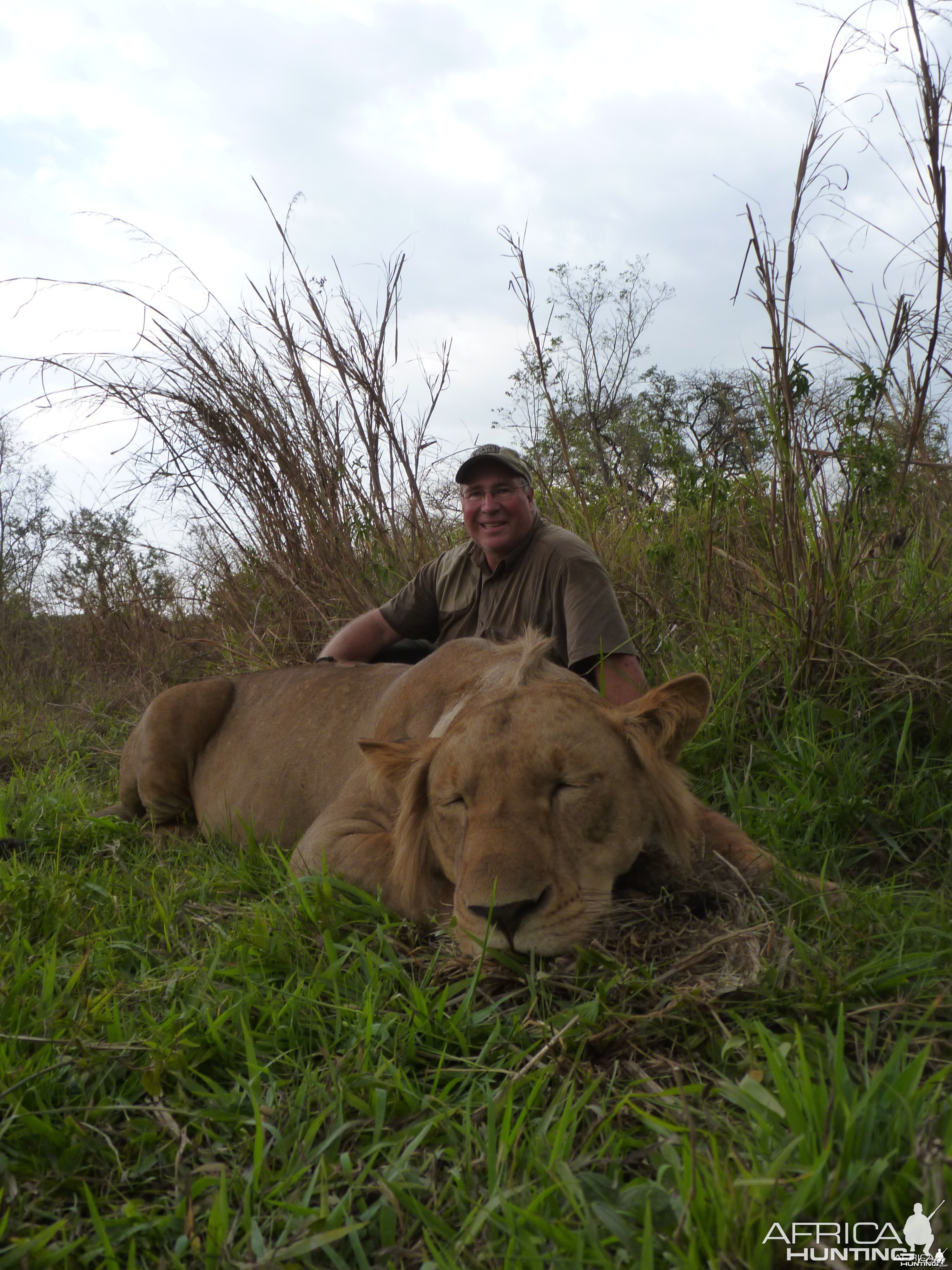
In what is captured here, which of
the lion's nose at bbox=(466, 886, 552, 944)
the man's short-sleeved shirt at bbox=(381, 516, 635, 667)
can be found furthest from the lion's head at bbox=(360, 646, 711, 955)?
the man's short-sleeved shirt at bbox=(381, 516, 635, 667)

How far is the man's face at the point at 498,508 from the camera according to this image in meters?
4.78

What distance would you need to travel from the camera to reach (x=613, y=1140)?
60.9 inches

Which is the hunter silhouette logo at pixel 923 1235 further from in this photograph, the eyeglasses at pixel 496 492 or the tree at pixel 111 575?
the tree at pixel 111 575

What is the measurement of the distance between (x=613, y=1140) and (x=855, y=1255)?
0.46m

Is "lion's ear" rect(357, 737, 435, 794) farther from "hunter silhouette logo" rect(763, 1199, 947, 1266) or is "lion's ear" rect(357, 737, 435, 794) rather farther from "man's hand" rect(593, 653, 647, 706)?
"hunter silhouette logo" rect(763, 1199, 947, 1266)

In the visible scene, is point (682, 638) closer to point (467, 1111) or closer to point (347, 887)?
point (347, 887)

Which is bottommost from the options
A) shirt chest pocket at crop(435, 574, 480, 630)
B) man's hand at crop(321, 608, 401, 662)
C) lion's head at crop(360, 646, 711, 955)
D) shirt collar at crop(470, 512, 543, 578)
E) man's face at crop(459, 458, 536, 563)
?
lion's head at crop(360, 646, 711, 955)

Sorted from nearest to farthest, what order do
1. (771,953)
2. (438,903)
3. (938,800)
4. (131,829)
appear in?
(771,953) < (438,903) < (938,800) < (131,829)

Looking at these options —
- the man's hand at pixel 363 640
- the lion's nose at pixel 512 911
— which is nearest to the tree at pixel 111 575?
the man's hand at pixel 363 640

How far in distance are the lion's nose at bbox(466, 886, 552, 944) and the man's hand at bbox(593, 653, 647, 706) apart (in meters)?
1.69

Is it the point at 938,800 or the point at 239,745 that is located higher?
the point at 239,745

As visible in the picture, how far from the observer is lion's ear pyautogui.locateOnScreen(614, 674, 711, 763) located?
2486 mm

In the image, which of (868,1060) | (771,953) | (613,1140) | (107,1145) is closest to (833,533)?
(771,953)

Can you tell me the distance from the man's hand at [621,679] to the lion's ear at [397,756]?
1.27 meters
